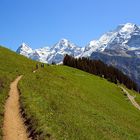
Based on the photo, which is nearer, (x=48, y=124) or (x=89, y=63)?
(x=48, y=124)

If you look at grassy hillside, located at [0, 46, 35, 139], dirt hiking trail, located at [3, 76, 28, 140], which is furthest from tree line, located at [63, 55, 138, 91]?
dirt hiking trail, located at [3, 76, 28, 140]

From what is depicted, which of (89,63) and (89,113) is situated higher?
(89,63)

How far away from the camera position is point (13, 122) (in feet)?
110

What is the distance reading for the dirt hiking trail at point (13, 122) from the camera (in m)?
29.8

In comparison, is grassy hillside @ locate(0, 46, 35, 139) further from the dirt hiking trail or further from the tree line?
the tree line

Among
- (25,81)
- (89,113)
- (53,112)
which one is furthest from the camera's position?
(25,81)

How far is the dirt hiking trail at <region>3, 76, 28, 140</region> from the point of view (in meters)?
29.8

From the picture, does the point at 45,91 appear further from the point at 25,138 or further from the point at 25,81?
the point at 25,138

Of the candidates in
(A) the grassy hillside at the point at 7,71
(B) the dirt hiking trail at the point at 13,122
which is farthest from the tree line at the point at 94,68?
(B) the dirt hiking trail at the point at 13,122

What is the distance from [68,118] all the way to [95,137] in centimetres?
495

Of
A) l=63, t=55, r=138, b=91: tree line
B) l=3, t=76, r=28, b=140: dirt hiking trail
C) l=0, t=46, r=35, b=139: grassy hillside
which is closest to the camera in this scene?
l=3, t=76, r=28, b=140: dirt hiking trail

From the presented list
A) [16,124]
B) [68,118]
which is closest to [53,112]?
[68,118]

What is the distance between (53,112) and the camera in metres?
36.5

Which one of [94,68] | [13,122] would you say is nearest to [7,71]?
[13,122]
